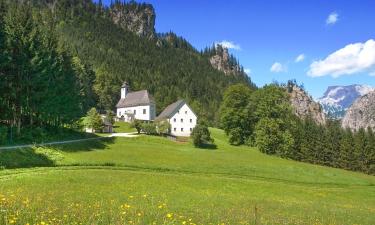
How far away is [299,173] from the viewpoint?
235ft

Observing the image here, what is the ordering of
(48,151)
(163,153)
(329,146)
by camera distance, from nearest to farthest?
(48,151), (163,153), (329,146)

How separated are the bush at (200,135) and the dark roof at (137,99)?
39887 mm

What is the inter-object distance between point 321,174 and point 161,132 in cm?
4432

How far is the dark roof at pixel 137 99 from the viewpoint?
135 meters

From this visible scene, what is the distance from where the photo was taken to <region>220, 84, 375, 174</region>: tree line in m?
99.6

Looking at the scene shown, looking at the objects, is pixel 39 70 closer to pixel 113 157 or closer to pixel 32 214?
pixel 113 157

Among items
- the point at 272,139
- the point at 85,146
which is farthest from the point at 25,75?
the point at 272,139

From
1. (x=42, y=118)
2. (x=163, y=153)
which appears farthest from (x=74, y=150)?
(x=163, y=153)

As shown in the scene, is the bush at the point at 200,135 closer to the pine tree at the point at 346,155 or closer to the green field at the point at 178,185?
the green field at the point at 178,185

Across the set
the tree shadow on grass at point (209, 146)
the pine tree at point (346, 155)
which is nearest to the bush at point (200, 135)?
the tree shadow on grass at point (209, 146)

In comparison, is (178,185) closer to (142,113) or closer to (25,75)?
(25,75)

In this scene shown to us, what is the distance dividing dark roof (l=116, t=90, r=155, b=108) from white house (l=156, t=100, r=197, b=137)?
51.0ft

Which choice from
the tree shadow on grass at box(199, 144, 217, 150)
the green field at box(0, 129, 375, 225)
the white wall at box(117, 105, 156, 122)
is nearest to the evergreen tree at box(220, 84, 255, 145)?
the green field at box(0, 129, 375, 225)

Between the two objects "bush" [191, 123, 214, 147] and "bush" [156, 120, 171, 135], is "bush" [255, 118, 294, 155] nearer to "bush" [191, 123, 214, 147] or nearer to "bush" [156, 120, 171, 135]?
"bush" [191, 123, 214, 147]
